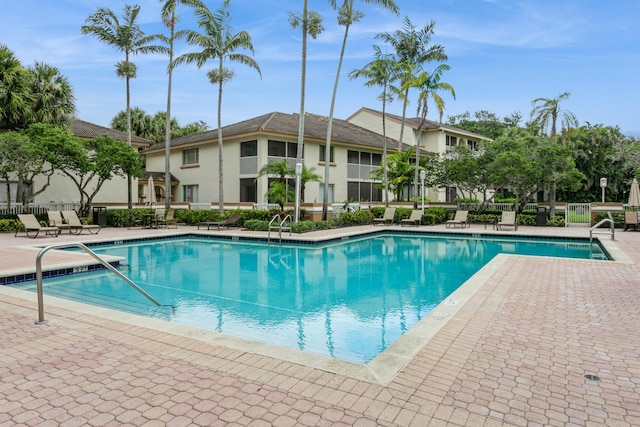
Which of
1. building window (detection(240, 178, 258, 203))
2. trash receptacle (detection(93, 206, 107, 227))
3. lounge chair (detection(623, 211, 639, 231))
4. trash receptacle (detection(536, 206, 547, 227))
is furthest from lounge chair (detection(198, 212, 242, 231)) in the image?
lounge chair (detection(623, 211, 639, 231))

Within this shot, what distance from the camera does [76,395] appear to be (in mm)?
3410

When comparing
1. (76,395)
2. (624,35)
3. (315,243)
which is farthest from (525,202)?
(76,395)

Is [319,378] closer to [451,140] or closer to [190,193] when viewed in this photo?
[190,193]

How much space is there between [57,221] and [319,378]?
18.4 metres

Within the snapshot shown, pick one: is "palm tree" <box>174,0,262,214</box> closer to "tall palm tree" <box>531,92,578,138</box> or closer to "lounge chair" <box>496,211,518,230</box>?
"lounge chair" <box>496,211,518,230</box>

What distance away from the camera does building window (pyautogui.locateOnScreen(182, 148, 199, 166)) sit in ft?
95.3

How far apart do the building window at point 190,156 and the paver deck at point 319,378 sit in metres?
24.1

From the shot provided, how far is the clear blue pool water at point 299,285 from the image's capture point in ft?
20.8

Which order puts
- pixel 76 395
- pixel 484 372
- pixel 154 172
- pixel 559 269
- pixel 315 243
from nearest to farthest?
pixel 76 395 → pixel 484 372 → pixel 559 269 → pixel 315 243 → pixel 154 172

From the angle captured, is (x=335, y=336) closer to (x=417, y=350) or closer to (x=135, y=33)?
(x=417, y=350)

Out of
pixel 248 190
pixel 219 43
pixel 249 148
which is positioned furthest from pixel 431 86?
pixel 248 190

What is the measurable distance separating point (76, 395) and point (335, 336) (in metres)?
3.40

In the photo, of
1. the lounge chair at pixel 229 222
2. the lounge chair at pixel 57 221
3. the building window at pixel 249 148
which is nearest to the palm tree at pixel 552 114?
the building window at pixel 249 148

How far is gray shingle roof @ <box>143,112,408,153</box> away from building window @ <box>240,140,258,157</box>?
818 mm
